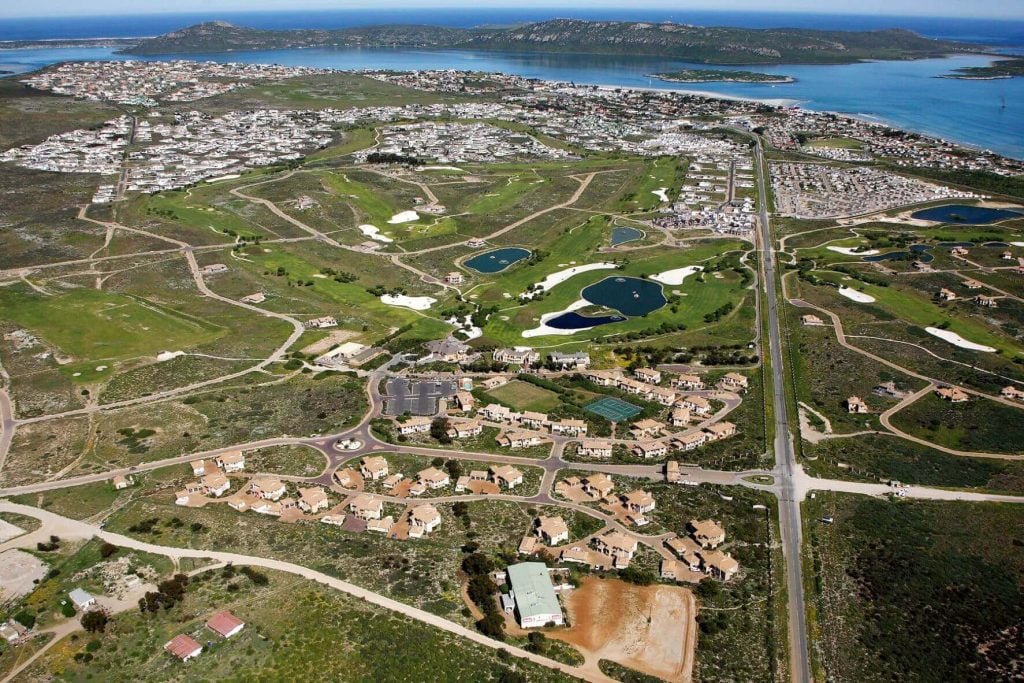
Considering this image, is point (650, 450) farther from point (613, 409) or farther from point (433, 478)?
point (433, 478)

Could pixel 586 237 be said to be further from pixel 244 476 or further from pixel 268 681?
pixel 268 681

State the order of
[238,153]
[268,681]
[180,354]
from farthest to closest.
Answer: [238,153], [180,354], [268,681]

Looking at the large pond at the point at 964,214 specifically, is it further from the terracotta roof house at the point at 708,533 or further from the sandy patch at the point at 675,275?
the terracotta roof house at the point at 708,533

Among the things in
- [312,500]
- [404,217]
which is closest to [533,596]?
[312,500]

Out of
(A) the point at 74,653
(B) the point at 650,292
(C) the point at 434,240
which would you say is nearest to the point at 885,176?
(B) the point at 650,292

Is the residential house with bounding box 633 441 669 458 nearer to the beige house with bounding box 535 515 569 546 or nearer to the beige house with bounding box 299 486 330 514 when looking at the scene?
the beige house with bounding box 535 515 569 546

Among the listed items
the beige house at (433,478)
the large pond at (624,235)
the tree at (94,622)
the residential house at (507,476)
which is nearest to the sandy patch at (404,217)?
the large pond at (624,235)
